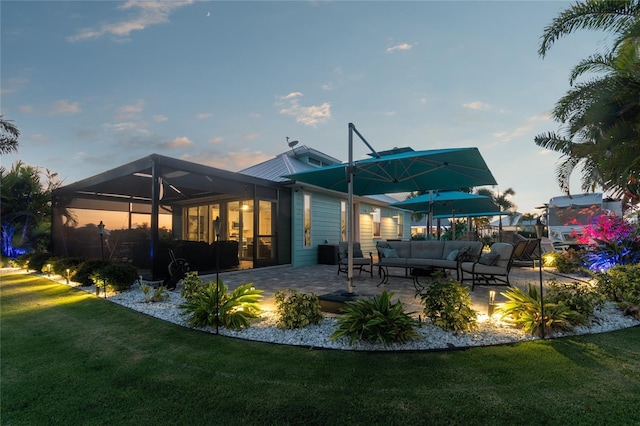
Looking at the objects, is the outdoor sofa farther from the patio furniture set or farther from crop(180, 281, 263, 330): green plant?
crop(180, 281, 263, 330): green plant

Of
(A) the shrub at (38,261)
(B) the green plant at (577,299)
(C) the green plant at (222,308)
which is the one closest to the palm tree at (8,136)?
(A) the shrub at (38,261)

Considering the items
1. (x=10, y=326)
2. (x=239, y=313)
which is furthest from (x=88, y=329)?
(x=239, y=313)

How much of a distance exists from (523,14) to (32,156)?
19388mm

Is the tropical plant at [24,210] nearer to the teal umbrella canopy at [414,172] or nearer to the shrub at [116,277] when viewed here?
the shrub at [116,277]

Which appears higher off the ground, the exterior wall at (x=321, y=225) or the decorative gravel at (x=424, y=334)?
the exterior wall at (x=321, y=225)

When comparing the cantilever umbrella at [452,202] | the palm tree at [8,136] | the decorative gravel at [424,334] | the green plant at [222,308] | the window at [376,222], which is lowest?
the decorative gravel at [424,334]

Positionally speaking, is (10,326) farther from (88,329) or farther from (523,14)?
(523,14)

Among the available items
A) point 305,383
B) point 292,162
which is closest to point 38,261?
point 292,162

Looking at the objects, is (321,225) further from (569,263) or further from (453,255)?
(569,263)

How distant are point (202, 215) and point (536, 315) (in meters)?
11.7

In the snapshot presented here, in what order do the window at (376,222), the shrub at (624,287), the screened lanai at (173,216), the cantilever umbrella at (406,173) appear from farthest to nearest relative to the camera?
the window at (376,222) → the screened lanai at (173,216) → the cantilever umbrella at (406,173) → the shrub at (624,287)

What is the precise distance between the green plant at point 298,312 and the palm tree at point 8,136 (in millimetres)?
16315

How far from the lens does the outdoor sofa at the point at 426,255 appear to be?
6.51 meters

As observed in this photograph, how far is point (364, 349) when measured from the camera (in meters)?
3.10
